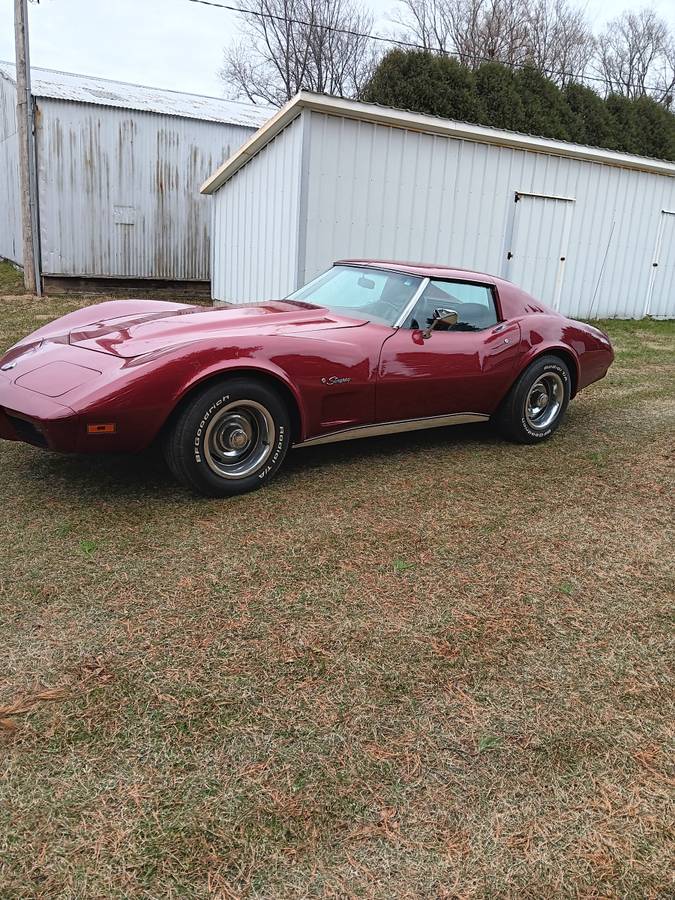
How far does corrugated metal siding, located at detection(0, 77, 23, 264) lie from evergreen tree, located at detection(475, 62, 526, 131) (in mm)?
11248

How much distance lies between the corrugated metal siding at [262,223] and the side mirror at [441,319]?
4.63 metres

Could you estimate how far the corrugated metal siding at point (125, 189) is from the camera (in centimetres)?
→ 1375

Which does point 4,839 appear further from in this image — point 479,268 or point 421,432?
point 479,268

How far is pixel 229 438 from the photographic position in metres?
3.86

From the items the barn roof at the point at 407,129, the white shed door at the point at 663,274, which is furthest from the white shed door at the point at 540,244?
the white shed door at the point at 663,274

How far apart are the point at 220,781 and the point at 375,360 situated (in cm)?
276

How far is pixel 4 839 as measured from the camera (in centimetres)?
173

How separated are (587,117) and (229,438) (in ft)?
68.9

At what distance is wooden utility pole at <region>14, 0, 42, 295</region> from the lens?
486 inches

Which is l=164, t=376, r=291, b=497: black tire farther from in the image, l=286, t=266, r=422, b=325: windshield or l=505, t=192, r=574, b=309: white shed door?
l=505, t=192, r=574, b=309: white shed door

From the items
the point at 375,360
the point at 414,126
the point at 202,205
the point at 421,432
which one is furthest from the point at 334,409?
the point at 202,205

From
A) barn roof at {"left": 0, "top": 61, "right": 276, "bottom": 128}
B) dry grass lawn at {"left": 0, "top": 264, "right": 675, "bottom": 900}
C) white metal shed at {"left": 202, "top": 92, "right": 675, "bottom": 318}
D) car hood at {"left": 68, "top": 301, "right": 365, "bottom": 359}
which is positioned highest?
barn roof at {"left": 0, "top": 61, "right": 276, "bottom": 128}

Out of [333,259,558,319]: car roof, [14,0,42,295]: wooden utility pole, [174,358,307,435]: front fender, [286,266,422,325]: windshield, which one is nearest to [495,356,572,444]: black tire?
[333,259,558,319]: car roof

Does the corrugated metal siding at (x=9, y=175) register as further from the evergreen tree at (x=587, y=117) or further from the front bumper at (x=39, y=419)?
the evergreen tree at (x=587, y=117)
